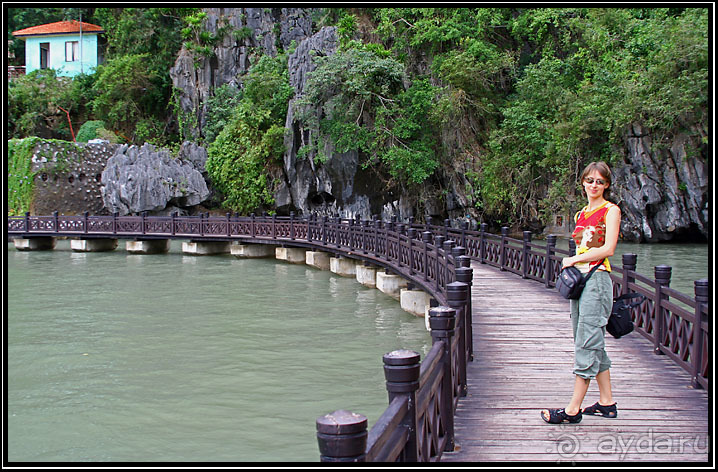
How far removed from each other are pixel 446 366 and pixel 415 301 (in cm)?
978

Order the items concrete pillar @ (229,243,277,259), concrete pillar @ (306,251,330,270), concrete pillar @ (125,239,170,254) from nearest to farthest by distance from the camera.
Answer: concrete pillar @ (306,251,330,270) → concrete pillar @ (229,243,277,259) → concrete pillar @ (125,239,170,254)

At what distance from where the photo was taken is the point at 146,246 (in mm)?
28453

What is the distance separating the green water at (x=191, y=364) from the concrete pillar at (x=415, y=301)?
0.70 ft

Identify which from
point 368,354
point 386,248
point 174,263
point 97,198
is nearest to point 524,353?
Result: point 368,354

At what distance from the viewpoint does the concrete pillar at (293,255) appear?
24766 millimetres

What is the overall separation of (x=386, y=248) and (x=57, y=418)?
10.2m

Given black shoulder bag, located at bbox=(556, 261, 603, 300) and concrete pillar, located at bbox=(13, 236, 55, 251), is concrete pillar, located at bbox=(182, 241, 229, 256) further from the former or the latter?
black shoulder bag, located at bbox=(556, 261, 603, 300)

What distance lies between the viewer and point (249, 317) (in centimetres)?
1475

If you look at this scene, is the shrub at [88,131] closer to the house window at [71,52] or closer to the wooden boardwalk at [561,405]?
the house window at [71,52]

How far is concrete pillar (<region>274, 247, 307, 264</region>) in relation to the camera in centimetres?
2477

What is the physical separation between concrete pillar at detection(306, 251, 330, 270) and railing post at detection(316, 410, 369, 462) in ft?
65.6

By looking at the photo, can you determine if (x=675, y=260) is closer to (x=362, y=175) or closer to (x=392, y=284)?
(x=392, y=284)

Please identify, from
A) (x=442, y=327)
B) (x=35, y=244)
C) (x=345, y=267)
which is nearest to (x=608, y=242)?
(x=442, y=327)

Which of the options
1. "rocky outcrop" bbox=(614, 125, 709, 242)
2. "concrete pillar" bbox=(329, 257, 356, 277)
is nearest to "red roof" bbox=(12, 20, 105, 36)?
"concrete pillar" bbox=(329, 257, 356, 277)
